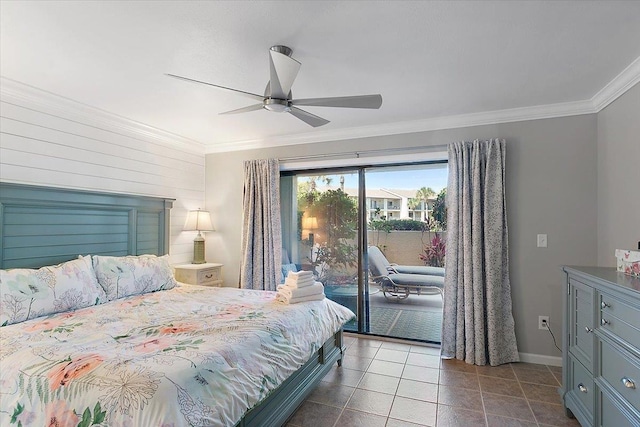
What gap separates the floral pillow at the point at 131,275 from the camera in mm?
2838

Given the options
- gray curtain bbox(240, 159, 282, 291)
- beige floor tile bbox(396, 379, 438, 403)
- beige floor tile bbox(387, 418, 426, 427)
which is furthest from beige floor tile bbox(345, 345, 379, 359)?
gray curtain bbox(240, 159, 282, 291)

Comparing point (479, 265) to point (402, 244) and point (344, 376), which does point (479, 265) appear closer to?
point (402, 244)

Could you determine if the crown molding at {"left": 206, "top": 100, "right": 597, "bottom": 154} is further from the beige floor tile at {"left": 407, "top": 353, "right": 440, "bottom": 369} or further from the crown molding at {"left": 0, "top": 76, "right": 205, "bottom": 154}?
the beige floor tile at {"left": 407, "top": 353, "right": 440, "bottom": 369}

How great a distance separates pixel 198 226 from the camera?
13.9 feet

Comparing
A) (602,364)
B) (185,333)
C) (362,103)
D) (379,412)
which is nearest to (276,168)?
(362,103)

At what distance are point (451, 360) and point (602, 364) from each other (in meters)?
1.49

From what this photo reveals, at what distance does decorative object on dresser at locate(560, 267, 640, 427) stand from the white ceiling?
144cm

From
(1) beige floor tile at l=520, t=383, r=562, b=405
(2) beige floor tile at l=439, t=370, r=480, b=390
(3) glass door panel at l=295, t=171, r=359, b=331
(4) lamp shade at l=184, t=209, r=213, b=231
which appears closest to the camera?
(1) beige floor tile at l=520, t=383, r=562, b=405

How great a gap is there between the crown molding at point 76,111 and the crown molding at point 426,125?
0.86 meters

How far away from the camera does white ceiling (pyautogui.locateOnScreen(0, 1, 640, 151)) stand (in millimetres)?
1757

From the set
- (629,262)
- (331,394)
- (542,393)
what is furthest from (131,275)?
(629,262)

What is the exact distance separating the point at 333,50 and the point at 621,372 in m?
2.40

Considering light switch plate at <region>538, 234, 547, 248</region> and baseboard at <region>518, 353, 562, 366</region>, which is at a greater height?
light switch plate at <region>538, 234, 547, 248</region>

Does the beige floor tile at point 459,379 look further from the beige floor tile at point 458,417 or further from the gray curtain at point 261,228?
the gray curtain at point 261,228
